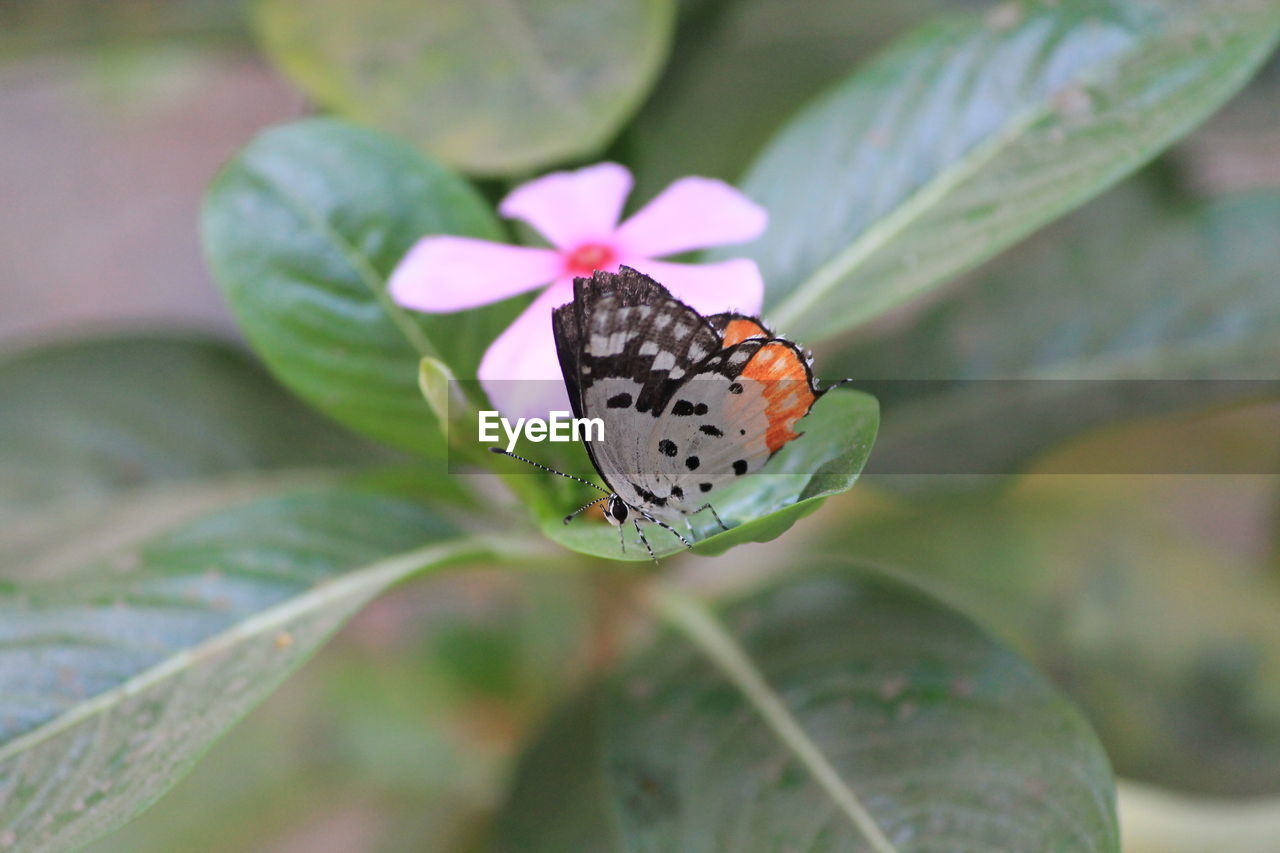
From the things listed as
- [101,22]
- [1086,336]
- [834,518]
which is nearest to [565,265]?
[1086,336]

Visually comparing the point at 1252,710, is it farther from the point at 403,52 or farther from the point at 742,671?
the point at 403,52

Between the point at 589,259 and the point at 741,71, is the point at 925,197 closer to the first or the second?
the point at 589,259

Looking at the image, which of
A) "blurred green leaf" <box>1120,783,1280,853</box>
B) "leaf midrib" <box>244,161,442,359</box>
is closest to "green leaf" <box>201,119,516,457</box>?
"leaf midrib" <box>244,161,442,359</box>

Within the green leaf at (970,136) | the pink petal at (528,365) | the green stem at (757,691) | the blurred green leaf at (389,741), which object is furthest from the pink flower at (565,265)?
the blurred green leaf at (389,741)

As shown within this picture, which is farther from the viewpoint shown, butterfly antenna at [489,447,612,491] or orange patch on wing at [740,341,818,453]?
butterfly antenna at [489,447,612,491]

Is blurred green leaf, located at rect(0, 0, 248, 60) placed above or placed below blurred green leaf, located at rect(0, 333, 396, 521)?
above

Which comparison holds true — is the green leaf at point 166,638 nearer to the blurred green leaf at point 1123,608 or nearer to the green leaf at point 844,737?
the green leaf at point 844,737

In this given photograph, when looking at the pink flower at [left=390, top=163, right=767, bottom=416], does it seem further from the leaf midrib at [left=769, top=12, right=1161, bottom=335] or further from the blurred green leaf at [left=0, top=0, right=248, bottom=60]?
the blurred green leaf at [left=0, top=0, right=248, bottom=60]
